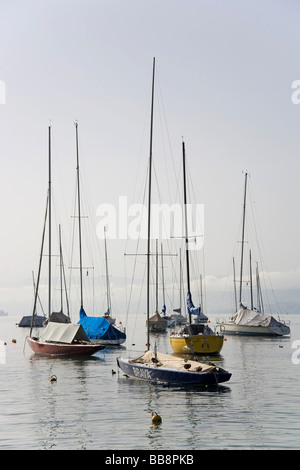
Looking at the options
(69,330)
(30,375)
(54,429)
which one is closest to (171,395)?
(54,429)

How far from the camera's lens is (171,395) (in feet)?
109

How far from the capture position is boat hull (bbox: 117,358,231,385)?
34219mm

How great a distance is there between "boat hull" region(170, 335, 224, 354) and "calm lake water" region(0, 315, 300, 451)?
432 centimetres

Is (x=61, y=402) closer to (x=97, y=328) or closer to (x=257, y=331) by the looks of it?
(x=97, y=328)

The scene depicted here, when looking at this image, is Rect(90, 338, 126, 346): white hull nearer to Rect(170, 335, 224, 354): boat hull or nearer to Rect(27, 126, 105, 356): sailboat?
Rect(27, 126, 105, 356): sailboat

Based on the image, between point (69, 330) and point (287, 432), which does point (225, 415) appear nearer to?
point (287, 432)

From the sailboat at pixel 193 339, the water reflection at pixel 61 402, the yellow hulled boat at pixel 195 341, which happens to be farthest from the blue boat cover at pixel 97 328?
the yellow hulled boat at pixel 195 341

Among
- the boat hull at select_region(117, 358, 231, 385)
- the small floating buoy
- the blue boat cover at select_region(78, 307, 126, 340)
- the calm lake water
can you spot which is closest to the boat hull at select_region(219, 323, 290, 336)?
the blue boat cover at select_region(78, 307, 126, 340)

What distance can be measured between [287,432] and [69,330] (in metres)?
30.4

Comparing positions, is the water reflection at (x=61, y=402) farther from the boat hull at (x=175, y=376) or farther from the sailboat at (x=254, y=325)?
the sailboat at (x=254, y=325)

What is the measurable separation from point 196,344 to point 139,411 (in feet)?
71.7

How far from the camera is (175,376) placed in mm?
35031

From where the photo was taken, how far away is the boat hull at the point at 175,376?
112 feet

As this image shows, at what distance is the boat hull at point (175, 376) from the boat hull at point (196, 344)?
12322 millimetres
